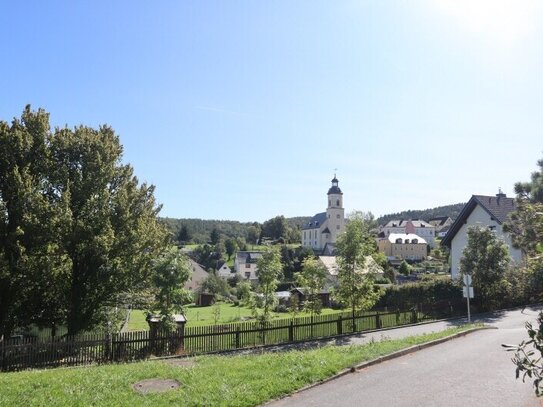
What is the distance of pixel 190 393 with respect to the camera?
Answer: 9133mm

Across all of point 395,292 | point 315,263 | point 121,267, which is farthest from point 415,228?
point 121,267

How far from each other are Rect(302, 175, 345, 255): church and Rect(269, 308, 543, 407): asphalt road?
4128 inches

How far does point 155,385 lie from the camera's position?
996 centimetres

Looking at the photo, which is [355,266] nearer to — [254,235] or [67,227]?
[67,227]

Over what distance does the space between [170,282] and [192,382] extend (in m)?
10.5

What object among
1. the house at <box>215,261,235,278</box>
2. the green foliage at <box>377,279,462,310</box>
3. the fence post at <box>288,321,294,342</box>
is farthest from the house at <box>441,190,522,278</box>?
the house at <box>215,261,235,278</box>

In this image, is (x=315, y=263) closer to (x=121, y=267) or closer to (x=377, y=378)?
(x=121, y=267)

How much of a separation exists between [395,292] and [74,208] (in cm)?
2655

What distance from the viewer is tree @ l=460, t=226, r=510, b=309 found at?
1156 inches

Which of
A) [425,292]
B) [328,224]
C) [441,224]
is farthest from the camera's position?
[441,224]

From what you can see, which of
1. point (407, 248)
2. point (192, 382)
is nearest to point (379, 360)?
point (192, 382)

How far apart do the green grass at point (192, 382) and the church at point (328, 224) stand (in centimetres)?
10665

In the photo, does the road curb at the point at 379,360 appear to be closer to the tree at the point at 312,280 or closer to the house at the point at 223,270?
the tree at the point at 312,280

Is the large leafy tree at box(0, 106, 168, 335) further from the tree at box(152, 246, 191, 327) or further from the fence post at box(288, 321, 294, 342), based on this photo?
the fence post at box(288, 321, 294, 342)
